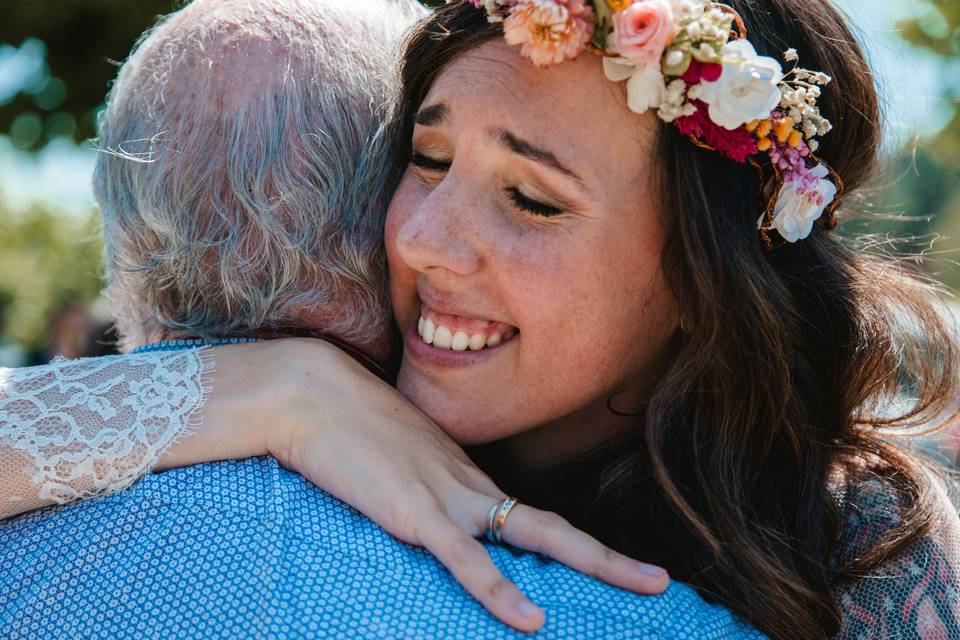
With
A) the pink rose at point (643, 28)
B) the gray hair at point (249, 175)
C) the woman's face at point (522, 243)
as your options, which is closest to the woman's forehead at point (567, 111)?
the woman's face at point (522, 243)

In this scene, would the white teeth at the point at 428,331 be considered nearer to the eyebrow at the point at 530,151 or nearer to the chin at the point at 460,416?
the chin at the point at 460,416

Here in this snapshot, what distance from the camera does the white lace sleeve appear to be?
6.24 feet

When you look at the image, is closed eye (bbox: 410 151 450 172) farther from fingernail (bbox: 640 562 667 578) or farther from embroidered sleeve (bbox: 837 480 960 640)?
embroidered sleeve (bbox: 837 480 960 640)

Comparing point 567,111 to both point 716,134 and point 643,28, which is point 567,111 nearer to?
point 643,28

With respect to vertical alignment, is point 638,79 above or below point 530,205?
above

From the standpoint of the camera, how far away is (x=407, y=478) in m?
1.95

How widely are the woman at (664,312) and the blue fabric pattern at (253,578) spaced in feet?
0.52

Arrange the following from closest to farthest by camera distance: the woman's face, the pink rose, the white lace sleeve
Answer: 1. the white lace sleeve
2. the pink rose
3. the woman's face

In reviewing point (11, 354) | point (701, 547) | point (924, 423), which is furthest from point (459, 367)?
point (11, 354)

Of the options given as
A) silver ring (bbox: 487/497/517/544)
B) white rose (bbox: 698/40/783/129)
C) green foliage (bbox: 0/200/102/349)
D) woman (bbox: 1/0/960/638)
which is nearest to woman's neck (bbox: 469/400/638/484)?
woman (bbox: 1/0/960/638)

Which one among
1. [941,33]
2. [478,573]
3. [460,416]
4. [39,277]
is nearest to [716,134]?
[460,416]

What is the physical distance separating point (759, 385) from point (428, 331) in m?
0.83

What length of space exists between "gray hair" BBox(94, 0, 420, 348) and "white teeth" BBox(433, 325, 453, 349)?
0.65 ft

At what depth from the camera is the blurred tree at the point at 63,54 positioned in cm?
871
